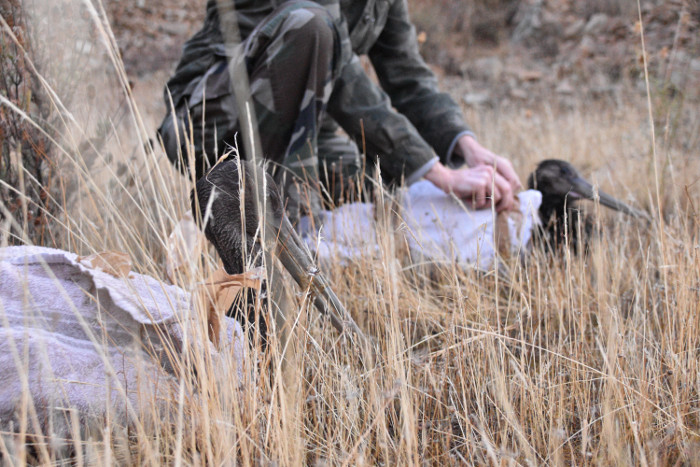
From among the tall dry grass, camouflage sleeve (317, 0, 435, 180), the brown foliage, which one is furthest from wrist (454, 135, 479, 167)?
the brown foliage

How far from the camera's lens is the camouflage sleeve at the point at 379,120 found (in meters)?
2.52

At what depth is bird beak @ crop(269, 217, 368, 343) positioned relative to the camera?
1.42 meters

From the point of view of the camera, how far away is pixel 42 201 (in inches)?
81.5

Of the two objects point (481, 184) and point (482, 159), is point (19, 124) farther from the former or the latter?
point (482, 159)

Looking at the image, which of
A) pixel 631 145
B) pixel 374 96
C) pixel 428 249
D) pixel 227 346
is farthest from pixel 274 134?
pixel 631 145

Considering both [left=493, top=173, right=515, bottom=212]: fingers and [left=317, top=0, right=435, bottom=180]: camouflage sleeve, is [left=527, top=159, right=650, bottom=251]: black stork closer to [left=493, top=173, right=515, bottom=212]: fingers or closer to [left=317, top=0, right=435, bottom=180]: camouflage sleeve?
[left=493, top=173, right=515, bottom=212]: fingers

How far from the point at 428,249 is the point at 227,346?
3.36ft

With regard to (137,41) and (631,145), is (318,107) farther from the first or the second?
(137,41)

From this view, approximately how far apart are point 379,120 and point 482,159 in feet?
1.93

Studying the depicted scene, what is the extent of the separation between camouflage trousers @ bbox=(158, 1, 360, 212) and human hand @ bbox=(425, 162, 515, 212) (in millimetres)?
572

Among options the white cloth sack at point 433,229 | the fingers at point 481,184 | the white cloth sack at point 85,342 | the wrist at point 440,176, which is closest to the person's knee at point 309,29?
the white cloth sack at point 433,229

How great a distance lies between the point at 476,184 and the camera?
2479 mm

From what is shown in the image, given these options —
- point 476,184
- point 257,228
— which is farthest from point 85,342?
point 476,184

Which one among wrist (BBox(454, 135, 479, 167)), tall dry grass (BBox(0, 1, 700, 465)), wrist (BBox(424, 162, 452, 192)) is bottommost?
tall dry grass (BBox(0, 1, 700, 465))
